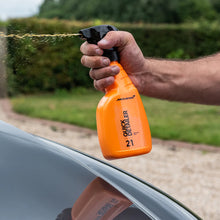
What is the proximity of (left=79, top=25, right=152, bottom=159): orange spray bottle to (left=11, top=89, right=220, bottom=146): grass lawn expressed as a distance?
4409 mm

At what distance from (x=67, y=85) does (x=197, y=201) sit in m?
8.81

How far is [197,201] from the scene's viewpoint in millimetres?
3768

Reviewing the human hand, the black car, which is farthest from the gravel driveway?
the human hand

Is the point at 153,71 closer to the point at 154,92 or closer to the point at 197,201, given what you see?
the point at 154,92

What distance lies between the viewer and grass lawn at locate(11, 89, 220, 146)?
6.13 metres

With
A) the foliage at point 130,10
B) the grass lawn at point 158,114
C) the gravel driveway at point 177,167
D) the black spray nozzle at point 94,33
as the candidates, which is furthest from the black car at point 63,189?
the foliage at point 130,10

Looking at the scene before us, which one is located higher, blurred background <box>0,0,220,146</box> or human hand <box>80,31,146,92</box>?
human hand <box>80,31,146,92</box>

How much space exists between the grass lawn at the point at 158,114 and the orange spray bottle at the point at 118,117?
441 cm

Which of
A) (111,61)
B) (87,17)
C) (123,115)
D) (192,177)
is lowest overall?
(87,17)

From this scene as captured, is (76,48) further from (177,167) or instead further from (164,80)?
(164,80)

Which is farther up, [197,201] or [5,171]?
[5,171]

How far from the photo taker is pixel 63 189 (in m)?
1.33

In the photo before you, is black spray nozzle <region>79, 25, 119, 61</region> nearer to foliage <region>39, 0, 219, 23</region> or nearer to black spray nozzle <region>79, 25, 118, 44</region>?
black spray nozzle <region>79, 25, 118, 44</region>

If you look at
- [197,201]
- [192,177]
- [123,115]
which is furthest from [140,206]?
[192,177]
